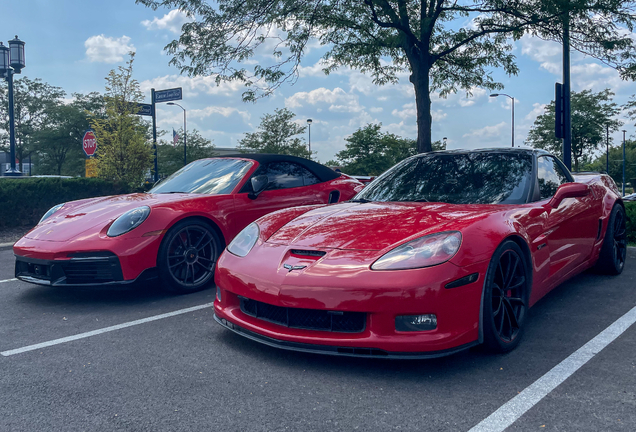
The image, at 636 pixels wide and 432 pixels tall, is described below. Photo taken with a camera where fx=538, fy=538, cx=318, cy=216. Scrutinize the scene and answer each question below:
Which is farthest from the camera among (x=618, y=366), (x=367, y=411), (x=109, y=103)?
(x=109, y=103)

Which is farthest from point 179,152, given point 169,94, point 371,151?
point 169,94

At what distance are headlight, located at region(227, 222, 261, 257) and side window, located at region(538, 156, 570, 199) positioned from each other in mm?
2163

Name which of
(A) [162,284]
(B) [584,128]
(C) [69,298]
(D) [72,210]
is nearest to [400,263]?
(A) [162,284]

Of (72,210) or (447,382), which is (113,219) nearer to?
(72,210)

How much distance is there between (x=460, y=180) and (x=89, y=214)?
3315 millimetres

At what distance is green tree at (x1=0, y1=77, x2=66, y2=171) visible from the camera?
39.8 meters

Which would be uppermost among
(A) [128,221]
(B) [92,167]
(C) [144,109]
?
(C) [144,109]

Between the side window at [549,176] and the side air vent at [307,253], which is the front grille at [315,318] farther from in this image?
the side window at [549,176]

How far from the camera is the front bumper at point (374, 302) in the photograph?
9.19ft

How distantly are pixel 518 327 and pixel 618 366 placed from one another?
57 cm

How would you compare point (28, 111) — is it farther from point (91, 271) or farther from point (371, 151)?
point (91, 271)

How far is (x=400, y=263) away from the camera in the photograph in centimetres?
290

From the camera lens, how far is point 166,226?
477cm

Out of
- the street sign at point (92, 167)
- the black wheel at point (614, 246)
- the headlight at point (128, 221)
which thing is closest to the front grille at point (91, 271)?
the headlight at point (128, 221)
